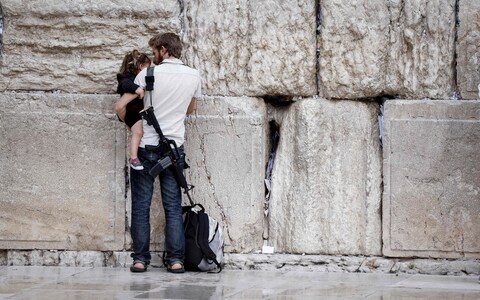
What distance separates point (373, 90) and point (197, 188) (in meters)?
1.58

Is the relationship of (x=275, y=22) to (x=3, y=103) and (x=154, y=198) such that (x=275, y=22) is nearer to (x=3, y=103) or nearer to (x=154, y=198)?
(x=154, y=198)

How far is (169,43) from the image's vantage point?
8539 mm

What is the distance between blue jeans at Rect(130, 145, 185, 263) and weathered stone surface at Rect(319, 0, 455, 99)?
4.71ft

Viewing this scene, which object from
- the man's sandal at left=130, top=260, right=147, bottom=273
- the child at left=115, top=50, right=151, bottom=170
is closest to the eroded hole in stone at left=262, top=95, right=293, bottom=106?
the child at left=115, top=50, right=151, bottom=170

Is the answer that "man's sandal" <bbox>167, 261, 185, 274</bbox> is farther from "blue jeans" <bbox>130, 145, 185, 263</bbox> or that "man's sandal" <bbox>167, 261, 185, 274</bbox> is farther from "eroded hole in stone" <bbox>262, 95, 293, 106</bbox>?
"eroded hole in stone" <bbox>262, 95, 293, 106</bbox>

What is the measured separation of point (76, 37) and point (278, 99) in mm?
1672

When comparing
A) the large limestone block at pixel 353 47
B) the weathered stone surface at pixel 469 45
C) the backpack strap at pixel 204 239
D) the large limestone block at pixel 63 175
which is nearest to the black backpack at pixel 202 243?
the backpack strap at pixel 204 239

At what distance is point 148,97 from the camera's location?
8.53m

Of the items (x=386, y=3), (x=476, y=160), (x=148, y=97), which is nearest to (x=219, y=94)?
(x=148, y=97)

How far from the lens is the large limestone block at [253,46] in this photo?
8.89 meters

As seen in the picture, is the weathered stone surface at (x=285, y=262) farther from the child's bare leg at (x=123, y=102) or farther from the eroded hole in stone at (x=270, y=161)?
the child's bare leg at (x=123, y=102)

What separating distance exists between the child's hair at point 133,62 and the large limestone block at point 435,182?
2.02 metres

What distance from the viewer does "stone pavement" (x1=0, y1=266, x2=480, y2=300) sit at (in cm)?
750

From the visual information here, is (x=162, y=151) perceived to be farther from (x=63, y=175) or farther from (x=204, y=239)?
(x=63, y=175)
